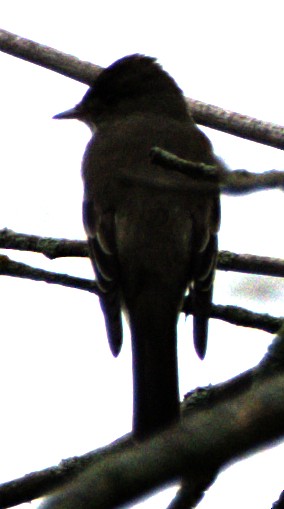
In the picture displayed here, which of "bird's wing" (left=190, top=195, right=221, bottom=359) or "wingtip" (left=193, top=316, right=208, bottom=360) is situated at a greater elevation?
"bird's wing" (left=190, top=195, right=221, bottom=359)

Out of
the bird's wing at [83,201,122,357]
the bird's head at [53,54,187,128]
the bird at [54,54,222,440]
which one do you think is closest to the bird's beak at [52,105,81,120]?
the bird's head at [53,54,187,128]

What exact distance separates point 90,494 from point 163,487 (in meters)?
0.11

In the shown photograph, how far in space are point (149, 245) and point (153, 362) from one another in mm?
784

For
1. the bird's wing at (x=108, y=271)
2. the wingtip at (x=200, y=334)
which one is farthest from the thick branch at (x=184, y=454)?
the bird's wing at (x=108, y=271)

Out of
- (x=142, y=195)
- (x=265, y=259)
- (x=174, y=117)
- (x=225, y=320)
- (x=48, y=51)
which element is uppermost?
(x=48, y=51)

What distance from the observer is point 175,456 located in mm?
1312

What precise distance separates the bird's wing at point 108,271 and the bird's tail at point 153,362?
207 mm

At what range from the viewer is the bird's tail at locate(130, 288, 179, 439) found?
4051 millimetres

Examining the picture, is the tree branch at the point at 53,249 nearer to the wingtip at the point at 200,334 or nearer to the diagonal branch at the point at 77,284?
the diagonal branch at the point at 77,284

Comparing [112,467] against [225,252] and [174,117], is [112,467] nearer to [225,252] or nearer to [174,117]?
[225,252]

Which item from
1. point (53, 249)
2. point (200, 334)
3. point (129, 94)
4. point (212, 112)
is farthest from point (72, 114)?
point (200, 334)

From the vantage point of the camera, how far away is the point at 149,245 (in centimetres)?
499

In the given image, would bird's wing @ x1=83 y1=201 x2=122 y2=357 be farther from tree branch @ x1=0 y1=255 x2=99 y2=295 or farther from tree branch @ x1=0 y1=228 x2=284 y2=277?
tree branch @ x1=0 y1=255 x2=99 y2=295

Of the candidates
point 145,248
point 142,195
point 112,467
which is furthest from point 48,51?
point 112,467
